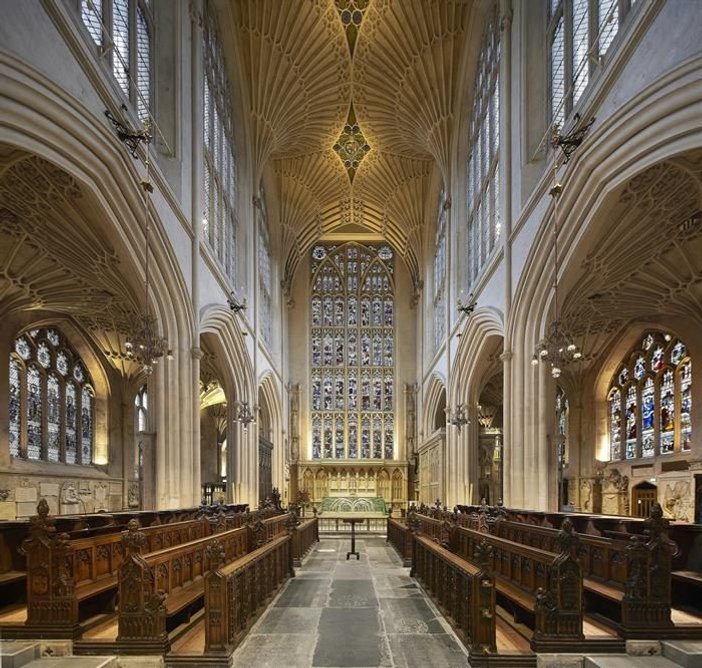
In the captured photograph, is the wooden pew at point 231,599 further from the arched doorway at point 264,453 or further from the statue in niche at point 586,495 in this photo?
the arched doorway at point 264,453

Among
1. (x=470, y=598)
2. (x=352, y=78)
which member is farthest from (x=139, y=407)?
(x=470, y=598)

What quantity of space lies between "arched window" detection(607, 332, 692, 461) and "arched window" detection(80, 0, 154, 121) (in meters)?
14.2

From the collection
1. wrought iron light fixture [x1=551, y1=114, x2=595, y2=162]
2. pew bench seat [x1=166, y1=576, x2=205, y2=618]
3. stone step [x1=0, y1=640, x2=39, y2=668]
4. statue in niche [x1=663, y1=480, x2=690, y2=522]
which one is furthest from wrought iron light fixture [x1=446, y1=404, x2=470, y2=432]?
stone step [x1=0, y1=640, x2=39, y2=668]

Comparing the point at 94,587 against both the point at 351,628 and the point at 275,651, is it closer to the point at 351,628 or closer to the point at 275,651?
the point at 275,651

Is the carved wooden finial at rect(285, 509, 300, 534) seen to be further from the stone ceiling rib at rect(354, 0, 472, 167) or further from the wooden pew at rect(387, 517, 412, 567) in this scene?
the stone ceiling rib at rect(354, 0, 472, 167)

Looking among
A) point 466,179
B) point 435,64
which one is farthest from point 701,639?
point 435,64

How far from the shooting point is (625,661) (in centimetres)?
463

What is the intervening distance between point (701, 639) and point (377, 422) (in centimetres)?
2723

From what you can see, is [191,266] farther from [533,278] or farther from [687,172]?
[687,172]

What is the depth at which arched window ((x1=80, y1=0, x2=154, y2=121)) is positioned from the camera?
10078 mm

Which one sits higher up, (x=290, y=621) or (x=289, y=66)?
(x=289, y=66)

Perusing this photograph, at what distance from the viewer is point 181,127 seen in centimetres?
1346

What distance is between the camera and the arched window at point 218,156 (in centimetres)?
1652

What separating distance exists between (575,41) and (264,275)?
54.7 ft
